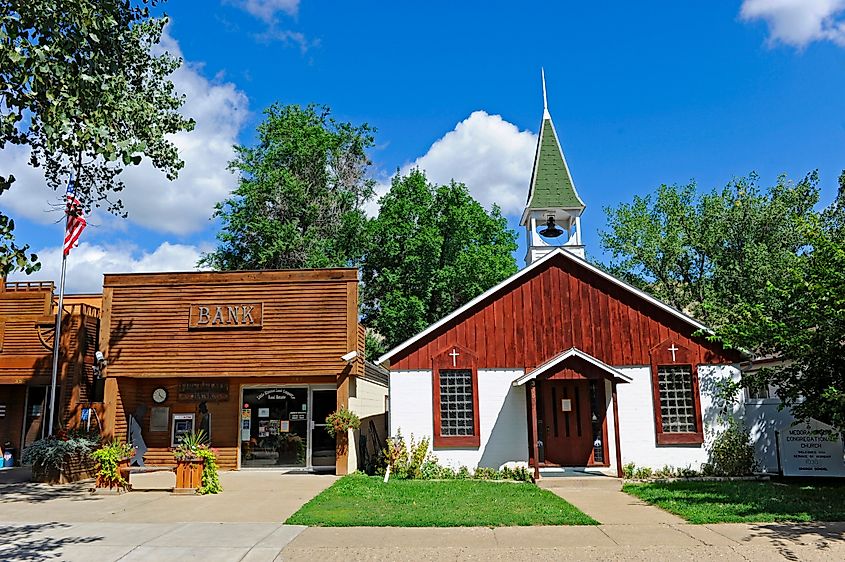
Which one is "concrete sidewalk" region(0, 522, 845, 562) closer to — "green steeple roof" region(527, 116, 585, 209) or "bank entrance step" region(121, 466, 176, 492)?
"bank entrance step" region(121, 466, 176, 492)

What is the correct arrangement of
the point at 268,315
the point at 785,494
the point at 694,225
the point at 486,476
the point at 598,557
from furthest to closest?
the point at 694,225 → the point at 268,315 → the point at 486,476 → the point at 785,494 → the point at 598,557

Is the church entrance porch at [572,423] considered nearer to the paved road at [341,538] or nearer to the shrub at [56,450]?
the paved road at [341,538]

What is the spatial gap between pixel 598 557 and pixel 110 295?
45.9ft

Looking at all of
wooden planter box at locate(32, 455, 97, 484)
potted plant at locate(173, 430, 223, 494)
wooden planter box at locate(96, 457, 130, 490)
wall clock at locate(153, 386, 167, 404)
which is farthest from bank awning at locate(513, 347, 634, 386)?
wooden planter box at locate(32, 455, 97, 484)

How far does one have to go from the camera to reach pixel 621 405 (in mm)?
15828

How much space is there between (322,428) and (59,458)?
19.7ft

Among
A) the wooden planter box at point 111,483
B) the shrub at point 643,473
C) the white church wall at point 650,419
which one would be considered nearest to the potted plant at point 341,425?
the wooden planter box at point 111,483

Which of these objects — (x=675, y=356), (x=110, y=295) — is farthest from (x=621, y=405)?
(x=110, y=295)

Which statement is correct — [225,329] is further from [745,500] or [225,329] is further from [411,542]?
[745,500]

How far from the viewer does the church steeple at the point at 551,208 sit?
18.8m

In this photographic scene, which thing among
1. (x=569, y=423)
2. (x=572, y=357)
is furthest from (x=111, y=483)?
(x=569, y=423)

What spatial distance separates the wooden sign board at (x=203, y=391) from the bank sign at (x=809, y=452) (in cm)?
1359

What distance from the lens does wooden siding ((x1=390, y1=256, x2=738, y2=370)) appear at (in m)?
16.1

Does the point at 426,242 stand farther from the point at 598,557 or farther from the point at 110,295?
the point at 598,557
